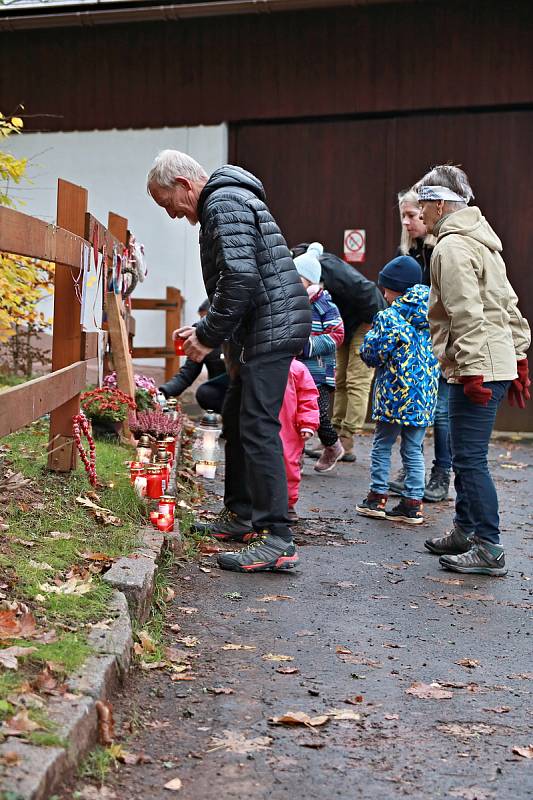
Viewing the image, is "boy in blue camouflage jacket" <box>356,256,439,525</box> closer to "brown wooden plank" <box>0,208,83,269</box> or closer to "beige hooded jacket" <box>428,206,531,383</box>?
"beige hooded jacket" <box>428,206,531,383</box>

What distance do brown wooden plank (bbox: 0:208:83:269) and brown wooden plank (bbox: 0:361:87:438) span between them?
0.57 meters

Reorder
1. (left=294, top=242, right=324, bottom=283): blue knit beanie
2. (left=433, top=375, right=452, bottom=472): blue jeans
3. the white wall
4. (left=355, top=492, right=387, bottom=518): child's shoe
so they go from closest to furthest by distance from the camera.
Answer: (left=355, top=492, right=387, bottom=518): child's shoe < (left=433, top=375, right=452, bottom=472): blue jeans < (left=294, top=242, right=324, bottom=283): blue knit beanie < the white wall

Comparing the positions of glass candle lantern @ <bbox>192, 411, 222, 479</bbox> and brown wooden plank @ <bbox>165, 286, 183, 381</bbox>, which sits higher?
brown wooden plank @ <bbox>165, 286, 183, 381</bbox>

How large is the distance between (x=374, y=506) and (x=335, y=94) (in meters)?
6.41

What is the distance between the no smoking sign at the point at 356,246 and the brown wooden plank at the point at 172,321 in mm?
1990

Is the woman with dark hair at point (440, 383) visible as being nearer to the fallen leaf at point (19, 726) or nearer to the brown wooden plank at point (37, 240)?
the brown wooden plank at point (37, 240)

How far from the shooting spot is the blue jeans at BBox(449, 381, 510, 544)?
17.8 feet

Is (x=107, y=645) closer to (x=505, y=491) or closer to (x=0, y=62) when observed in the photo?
(x=505, y=491)

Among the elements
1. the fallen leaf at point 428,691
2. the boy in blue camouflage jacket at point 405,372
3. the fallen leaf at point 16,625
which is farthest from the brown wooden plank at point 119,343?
the fallen leaf at point 428,691

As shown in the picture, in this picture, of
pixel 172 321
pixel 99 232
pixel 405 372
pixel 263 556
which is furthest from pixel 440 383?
pixel 172 321

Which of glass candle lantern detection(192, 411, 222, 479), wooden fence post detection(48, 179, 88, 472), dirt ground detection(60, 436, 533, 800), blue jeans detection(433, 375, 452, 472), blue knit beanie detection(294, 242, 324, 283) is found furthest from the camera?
glass candle lantern detection(192, 411, 222, 479)

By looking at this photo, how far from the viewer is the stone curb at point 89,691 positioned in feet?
8.34

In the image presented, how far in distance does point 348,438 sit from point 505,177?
412 cm

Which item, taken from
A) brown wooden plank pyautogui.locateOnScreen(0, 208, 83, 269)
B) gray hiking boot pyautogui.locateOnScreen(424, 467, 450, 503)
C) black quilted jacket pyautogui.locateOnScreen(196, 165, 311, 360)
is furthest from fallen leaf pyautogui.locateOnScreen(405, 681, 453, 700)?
gray hiking boot pyautogui.locateOnScreen(424, 467, 450, 503)
